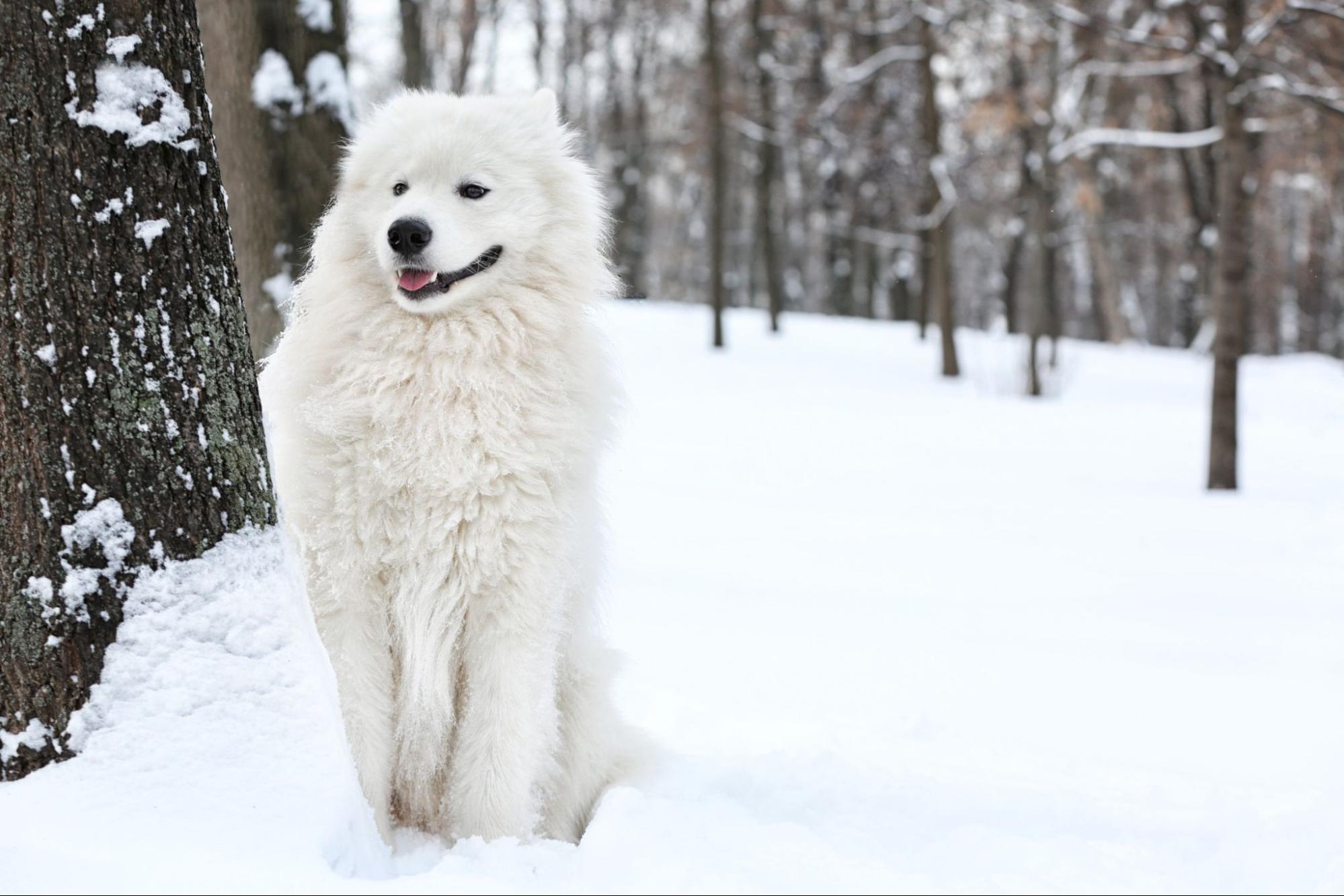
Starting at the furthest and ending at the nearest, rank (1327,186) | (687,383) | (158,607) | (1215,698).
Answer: (1327,186)
(687,383)
(1215,698)
(158,607)

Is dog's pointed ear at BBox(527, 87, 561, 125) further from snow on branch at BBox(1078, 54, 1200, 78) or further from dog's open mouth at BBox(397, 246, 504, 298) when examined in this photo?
snow on branch at BBox(1078, 54, 1200, 78)

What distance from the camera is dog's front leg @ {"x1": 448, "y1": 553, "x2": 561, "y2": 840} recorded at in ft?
8.71

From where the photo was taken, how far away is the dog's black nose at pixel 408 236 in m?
2.74

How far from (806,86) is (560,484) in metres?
21.2

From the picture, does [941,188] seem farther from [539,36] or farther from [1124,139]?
[539,36]

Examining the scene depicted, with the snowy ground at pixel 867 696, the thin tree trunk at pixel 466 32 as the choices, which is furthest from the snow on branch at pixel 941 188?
the thin tree trunk at pixel 466 32

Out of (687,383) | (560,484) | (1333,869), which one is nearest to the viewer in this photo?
(1333,869)

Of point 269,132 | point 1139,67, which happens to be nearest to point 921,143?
point 1139,67

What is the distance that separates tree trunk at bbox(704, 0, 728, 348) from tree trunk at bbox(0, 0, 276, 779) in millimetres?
14108

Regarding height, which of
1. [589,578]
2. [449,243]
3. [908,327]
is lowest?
[908,327]

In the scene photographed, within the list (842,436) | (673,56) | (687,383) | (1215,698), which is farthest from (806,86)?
(1215,698)

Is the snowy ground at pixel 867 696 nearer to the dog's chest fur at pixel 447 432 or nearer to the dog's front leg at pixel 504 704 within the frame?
the dog's front leg at pixel 504 704

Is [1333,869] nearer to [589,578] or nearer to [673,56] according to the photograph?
[589,578]

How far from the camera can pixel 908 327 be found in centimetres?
2270
